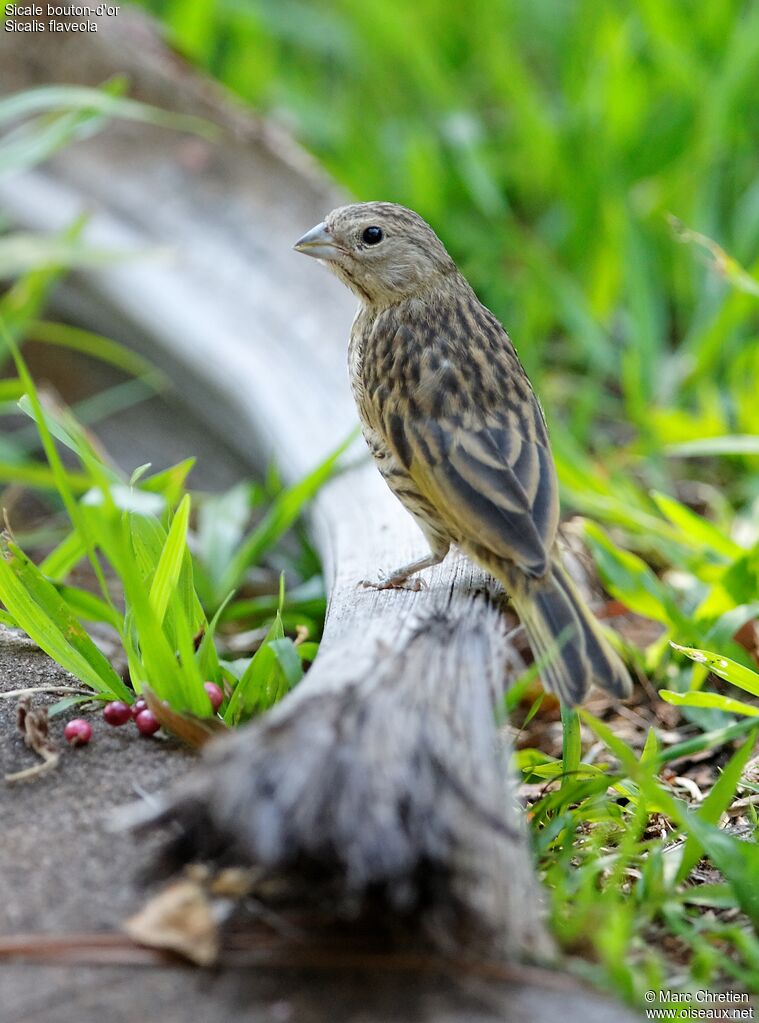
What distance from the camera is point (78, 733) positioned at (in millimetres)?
2674

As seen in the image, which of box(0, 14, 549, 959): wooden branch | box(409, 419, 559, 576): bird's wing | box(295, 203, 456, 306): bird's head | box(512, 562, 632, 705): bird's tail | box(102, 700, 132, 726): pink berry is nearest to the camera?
box(0, 14, 549, 959): wooden branch

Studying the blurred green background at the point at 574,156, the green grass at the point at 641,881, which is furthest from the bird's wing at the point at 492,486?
the blurred green background at the point at 574,156

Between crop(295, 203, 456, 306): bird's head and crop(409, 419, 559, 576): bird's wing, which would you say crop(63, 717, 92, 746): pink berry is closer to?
crop(409, 419, 559, 576): bird's wing

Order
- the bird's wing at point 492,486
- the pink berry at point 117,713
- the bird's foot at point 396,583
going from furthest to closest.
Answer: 1. the bird's foot at point 396,583
2. the bird's wing at point 492,486
3. the pink berry at point 117,713

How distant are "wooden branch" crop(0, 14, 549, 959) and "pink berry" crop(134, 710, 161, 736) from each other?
40 cm

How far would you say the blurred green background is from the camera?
5.44 m

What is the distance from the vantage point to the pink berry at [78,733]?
8.78 feet

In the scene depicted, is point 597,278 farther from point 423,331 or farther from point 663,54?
point 423,331

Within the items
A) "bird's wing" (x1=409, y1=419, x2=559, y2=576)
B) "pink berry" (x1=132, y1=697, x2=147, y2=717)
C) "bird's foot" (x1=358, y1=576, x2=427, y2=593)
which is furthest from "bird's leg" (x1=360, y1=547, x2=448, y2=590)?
"pink berry" (x1=132, y1=697, x2=147, y2=717)

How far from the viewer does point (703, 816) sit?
2.62m

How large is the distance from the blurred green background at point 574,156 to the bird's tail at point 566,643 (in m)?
2.08

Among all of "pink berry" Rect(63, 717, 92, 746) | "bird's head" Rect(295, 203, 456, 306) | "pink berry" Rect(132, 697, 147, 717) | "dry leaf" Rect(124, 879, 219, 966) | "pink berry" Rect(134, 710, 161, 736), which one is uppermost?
"bird's head" Rect(295, 203, 456, 306)

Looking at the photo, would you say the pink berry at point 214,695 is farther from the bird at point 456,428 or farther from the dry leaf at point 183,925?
the dry leaf at point 183,925

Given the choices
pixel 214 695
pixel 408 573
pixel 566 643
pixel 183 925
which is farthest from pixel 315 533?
pixel 183 925
